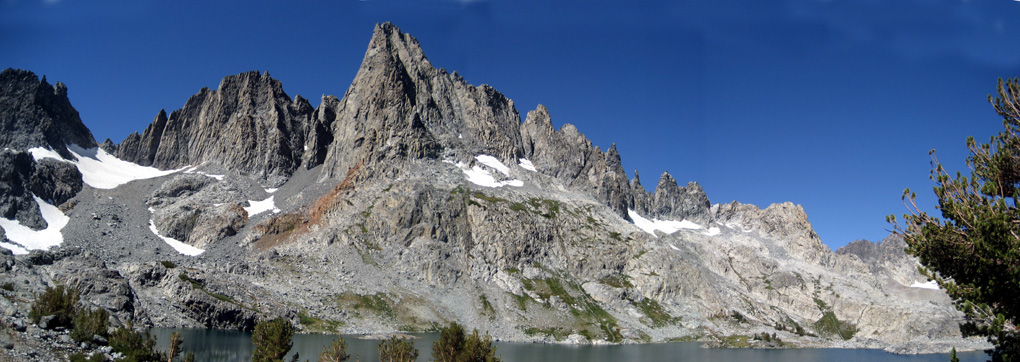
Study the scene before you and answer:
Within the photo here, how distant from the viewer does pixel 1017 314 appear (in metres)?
25.2

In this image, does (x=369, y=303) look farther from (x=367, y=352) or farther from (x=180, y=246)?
(x=180, y=246)

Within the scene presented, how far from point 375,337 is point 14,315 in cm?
8528

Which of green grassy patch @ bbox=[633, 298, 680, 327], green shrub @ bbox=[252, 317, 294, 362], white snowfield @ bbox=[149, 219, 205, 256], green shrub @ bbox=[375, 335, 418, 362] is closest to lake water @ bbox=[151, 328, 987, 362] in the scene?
green shrub @ bbox=[252, 317, 294, 362]

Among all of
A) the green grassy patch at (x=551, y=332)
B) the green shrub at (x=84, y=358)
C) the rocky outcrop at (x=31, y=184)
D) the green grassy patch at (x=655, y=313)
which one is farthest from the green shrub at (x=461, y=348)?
the rocky outcrop at (x=31, y=184)

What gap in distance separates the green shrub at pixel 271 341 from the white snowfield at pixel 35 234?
130 meters

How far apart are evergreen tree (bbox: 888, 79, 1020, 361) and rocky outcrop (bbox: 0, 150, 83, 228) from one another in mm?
203532

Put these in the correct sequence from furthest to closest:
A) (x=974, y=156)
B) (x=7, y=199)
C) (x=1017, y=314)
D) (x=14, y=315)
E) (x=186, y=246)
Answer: (x=186, y=246) → (x=7, y=199) → (x=14, y=315) → (x=974, y=156) → (x=1017, y=314)

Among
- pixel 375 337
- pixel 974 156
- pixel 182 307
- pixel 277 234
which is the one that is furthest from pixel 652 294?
pixel 974 156

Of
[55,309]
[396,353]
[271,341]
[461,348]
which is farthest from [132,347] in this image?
[461,348]

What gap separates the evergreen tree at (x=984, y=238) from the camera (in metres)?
23.7

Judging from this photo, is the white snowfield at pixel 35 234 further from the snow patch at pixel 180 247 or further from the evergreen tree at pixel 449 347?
the evergreen tree at pixel 449 347

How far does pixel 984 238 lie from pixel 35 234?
20084 centimetres

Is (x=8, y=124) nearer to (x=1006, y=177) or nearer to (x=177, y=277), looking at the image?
(x=177, y=277)

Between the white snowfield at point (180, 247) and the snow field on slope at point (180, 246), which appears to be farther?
the snow field on slope at point (180, 246)
